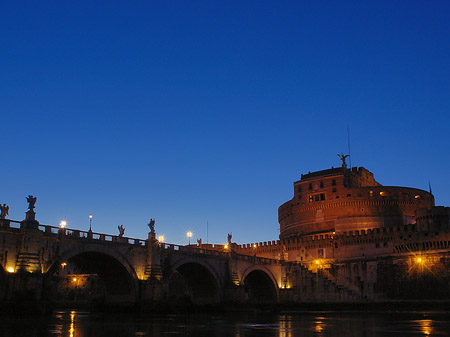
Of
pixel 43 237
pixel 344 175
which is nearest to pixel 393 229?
pixel 344 175

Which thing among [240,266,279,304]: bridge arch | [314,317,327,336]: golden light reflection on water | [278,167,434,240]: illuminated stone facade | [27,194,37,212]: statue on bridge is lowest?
[314,317,327,336]: golden light reflection on water

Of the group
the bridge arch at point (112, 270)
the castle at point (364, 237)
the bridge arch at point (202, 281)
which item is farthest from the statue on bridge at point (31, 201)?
the castle at point (364, 237)

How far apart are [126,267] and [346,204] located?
5251 centimetres

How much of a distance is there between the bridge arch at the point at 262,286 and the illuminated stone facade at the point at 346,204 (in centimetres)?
1958

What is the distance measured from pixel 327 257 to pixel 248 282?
15.1 m

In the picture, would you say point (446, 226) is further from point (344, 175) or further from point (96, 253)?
point (96, 253)

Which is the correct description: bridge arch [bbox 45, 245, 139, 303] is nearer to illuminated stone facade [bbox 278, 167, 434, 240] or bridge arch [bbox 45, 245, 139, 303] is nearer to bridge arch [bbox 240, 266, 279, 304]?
bridge arch [bbox 240, 266, 279, 304]

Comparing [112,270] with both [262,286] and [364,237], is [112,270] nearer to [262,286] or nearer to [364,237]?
[262,286]

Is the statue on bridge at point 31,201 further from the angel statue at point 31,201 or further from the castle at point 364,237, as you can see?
the castle at point 364,237

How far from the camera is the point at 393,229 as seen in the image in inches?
2815

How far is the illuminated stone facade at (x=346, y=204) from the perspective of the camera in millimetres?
85875

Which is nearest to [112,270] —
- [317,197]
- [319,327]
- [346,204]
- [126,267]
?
[126,267]

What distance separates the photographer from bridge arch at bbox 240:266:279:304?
230 feet

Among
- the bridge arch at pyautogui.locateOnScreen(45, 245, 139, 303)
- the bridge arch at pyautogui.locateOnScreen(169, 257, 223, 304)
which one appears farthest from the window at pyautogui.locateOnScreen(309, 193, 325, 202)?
the bridge arch at pyautogui.locateOnScreen(45, 245, 139, 303)
